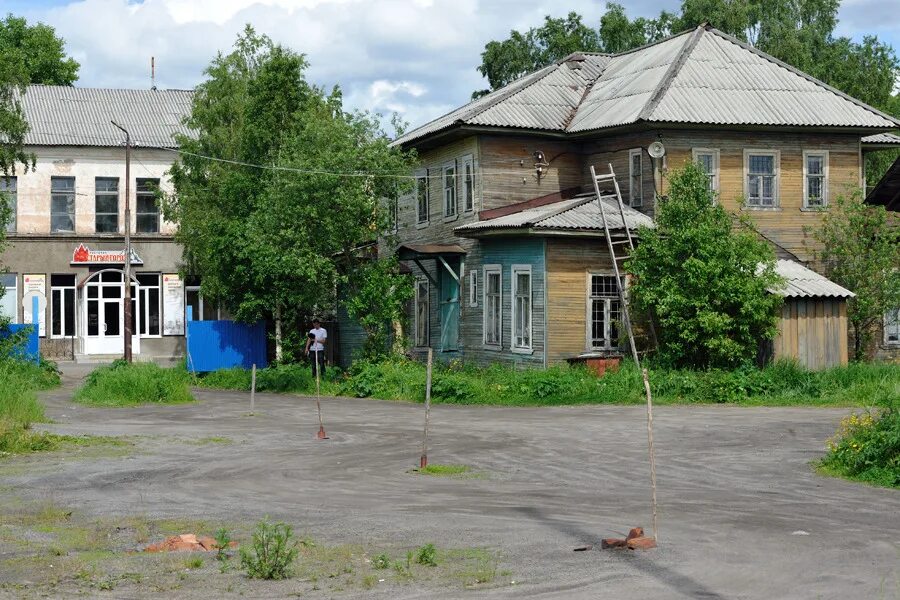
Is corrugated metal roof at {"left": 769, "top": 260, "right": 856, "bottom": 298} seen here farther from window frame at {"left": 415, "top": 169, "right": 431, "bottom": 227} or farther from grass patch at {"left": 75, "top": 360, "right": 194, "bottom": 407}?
grass patch at {"left": 75, "top": 360, "right": 194, "bottom": 407}

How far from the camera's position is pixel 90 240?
50375 millimetres

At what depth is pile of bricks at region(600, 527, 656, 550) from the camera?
1065 cm

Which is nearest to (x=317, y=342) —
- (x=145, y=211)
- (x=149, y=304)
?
(x=149, y=304)

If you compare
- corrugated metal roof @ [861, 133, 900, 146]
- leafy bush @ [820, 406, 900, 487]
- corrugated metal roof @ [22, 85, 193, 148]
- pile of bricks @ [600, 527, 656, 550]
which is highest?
corrugated metal roof @ [22, 85, 193, 148]

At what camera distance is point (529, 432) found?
2162 cm

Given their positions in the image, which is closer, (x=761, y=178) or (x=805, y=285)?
(x=805, y=285)

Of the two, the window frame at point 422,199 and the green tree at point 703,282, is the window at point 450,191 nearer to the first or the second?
the window frame at point 422,199

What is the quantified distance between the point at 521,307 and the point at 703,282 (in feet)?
18.4

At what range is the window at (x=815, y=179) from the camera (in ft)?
109

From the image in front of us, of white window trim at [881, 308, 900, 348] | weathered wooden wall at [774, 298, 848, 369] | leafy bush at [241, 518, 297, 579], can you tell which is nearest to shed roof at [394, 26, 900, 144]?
white window trim at [881, 308, 900, 348]

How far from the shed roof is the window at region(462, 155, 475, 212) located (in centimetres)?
124

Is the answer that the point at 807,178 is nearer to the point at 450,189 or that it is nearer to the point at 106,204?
the point at 450,189

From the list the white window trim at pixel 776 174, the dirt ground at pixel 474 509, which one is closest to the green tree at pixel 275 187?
the white window trim at pixel 776 174

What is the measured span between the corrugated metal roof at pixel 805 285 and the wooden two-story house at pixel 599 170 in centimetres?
9
